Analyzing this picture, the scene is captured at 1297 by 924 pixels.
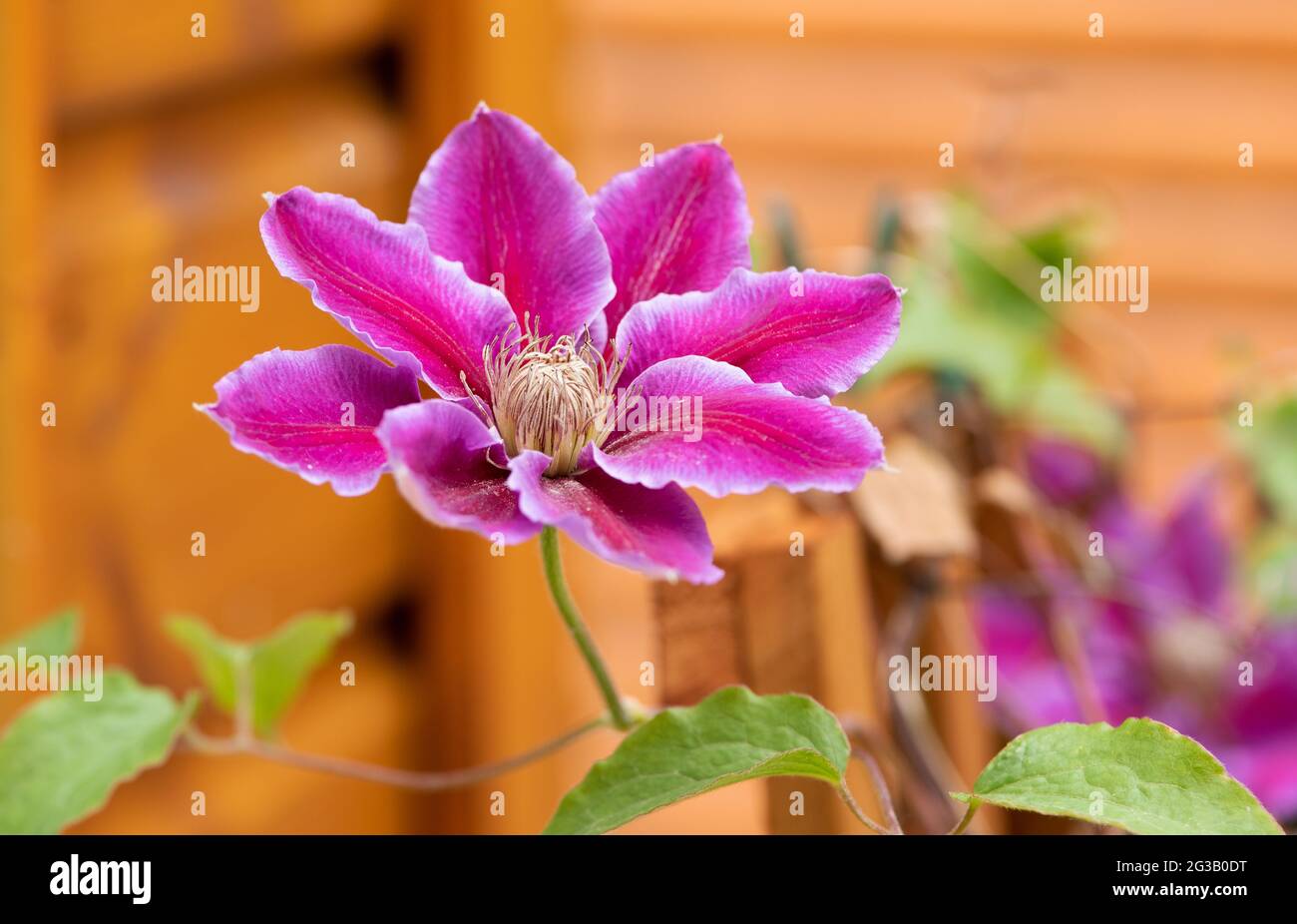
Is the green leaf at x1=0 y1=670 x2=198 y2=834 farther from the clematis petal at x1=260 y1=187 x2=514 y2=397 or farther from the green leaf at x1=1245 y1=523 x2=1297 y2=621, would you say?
the green leaf at x1=1245 y1=523 x2=1297 y2=621

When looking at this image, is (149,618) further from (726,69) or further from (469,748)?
(726,69)

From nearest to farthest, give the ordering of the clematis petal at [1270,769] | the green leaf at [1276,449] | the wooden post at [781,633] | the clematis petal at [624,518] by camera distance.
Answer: the clematis petal at [624,518] → the wooden post at [781,633] → the clematis petal at [1270,769] → the green leaf at [1276,449]

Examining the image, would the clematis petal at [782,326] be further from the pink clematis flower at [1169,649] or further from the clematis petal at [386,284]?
the pink clematis flower at [1169,649]

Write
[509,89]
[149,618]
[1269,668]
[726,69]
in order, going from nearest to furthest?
[1269,668] < [149,618] < [509,89] < [726,69]

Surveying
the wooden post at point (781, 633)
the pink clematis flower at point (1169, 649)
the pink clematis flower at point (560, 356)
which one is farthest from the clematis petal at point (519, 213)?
the pink clematis flower at point (1169, 649)

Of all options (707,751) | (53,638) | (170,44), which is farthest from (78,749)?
(170,44)

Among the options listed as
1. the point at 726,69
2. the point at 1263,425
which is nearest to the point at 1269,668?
the point at 1263,425
